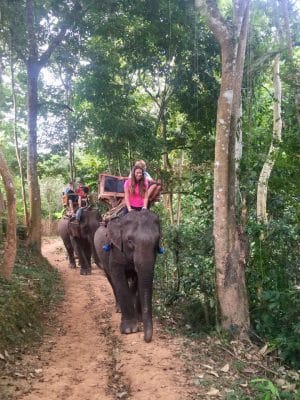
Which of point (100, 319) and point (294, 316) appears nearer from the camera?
point (294, 316)

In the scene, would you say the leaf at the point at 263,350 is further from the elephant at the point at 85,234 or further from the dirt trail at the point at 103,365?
the elephant at the point at 85,234

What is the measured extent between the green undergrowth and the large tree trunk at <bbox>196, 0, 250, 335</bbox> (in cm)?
305

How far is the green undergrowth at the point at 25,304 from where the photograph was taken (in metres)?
6.53

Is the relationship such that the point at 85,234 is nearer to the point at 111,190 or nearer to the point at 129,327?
the point at 111,190

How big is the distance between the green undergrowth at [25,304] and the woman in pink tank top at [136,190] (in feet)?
8.25

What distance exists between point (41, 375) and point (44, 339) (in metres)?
1.56

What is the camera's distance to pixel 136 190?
7156 mm

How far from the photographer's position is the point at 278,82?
9031mm

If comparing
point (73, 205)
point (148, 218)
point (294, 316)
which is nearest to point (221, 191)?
point (148, 218)

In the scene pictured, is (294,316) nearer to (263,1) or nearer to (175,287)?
(175,287)

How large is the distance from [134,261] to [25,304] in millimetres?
2463

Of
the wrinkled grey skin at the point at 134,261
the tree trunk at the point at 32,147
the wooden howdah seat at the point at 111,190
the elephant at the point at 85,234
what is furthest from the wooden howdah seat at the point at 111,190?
the tree trunk at the point at 32,147

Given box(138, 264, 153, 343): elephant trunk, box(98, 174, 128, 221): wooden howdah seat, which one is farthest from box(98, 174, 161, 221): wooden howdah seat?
box(138, 264, 153, 343): elephant trunk

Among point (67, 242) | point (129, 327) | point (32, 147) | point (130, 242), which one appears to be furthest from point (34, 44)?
point (129, 327)
